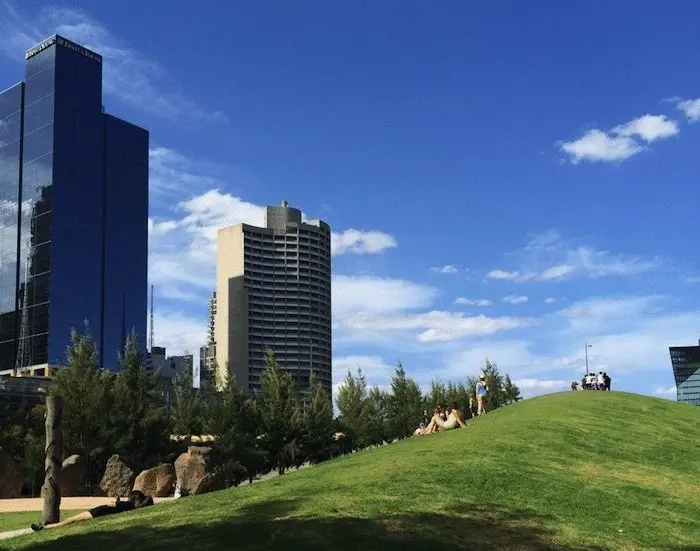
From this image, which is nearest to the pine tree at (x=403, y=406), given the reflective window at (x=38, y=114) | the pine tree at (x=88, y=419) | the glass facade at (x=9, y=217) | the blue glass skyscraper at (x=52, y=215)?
the pine tree at (x=88, y=419)

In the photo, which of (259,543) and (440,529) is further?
(440,529)

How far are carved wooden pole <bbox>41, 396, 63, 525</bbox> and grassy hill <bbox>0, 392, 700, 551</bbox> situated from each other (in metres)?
2.88

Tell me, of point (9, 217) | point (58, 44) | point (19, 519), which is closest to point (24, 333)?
point (9, 217)

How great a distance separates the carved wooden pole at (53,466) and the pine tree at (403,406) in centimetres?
5048

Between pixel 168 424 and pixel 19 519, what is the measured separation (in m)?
28.2

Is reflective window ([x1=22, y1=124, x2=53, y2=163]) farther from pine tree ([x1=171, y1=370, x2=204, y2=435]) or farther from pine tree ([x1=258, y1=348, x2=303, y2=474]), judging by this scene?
pine tree ([x1=258, y1=348, x2=303, y2=474])

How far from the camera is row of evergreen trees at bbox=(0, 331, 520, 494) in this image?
4712cm

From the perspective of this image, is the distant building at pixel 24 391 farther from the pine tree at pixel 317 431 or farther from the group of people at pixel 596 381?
the group of people at pixel 596 381

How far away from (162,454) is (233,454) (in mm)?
Result: 4737

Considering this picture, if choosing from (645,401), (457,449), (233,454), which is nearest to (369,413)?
(233,454)

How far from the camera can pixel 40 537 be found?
1564 centimetres

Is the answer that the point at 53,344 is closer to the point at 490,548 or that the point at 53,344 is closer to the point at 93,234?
the point at 93,234

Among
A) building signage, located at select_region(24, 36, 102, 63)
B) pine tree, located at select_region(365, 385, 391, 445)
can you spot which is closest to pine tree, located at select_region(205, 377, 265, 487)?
pine tree, located at select_region(365, 385, 391, 445)

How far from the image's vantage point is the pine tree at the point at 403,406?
69312 millimetres
